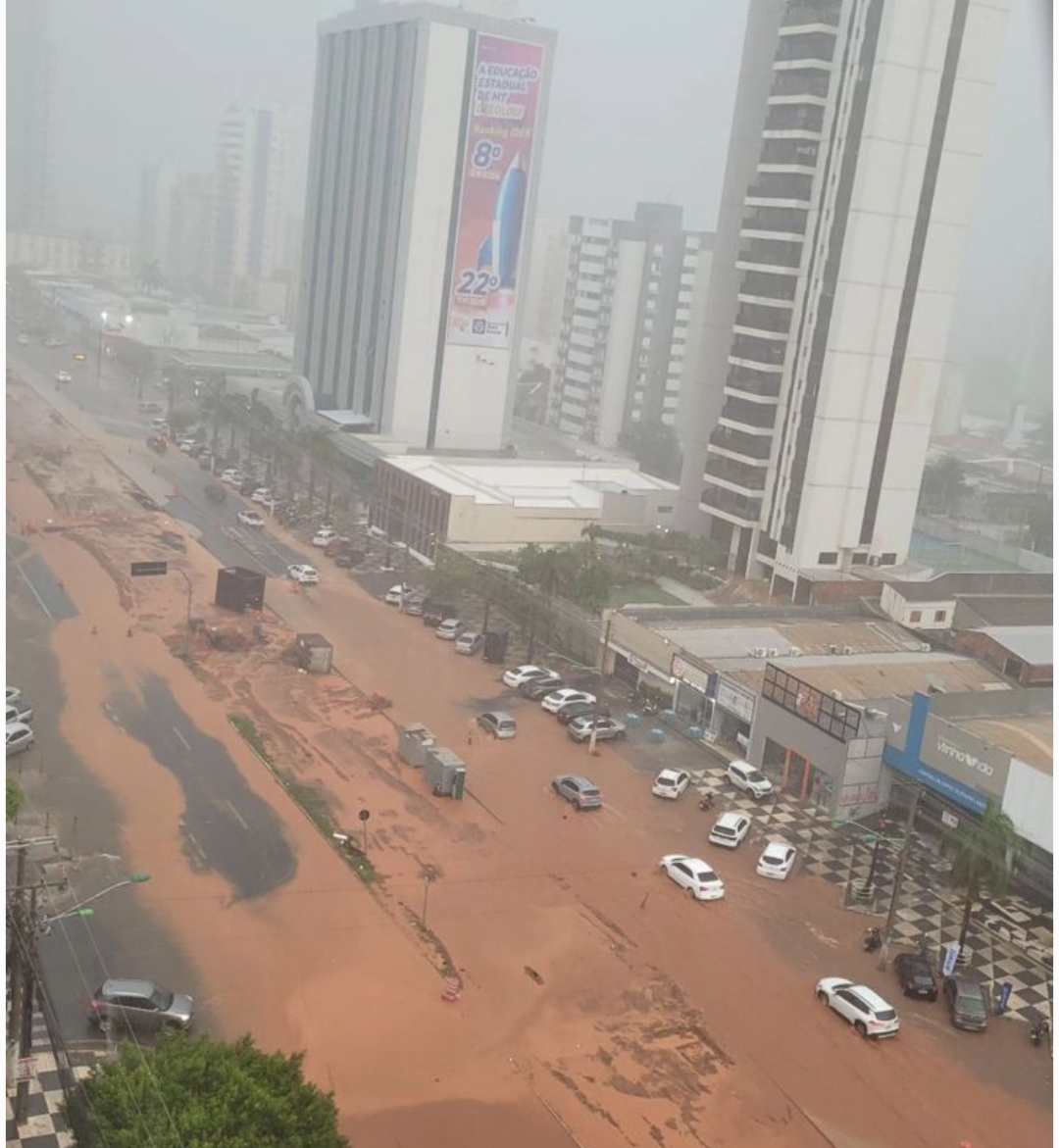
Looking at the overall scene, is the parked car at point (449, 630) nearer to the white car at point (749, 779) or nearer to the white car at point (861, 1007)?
the white car at point (749, 779)

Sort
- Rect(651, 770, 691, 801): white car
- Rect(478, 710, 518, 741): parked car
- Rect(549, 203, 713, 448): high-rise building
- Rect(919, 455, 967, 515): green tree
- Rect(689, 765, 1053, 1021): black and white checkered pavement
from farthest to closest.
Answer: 1. Rect(549, 203, 713, 448): high-rise building
2. Rect(919, 455, 967, 515): green tree
3. Rect(478, 710, 518, 741): parked car
4. Rect(651, 770, 691, 801): white car
5. Rect(689, 765, 1053, 1021): black and white checkered pavement

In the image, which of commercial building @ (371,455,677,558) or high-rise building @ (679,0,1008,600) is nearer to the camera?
high-rise building @ (679,0,1008,600)

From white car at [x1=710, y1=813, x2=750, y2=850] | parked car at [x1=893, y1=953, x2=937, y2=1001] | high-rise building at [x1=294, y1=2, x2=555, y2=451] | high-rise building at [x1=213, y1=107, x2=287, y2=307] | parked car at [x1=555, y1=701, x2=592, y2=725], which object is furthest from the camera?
high-rise building at [x1=294, y1=2, x2=555, y2=451]

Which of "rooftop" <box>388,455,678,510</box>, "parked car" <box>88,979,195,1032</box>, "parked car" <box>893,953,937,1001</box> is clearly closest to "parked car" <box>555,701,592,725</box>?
"parked car" <box>893,953,937,1001</box>

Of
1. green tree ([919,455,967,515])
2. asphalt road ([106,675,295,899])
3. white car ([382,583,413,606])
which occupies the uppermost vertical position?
green tree ([919,455,967,515])

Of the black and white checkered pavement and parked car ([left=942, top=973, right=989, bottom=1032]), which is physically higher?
parked car ([left=942, top=973, right=989, bottom=1032])

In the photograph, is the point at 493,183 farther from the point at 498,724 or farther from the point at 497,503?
the point at 498,724

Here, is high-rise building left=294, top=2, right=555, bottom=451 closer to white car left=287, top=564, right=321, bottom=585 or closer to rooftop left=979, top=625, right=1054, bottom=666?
white car left=287, top=564, right=321, bottom=585

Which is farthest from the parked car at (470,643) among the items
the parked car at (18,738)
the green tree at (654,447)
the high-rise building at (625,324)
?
the high-rise building at (625,324)
